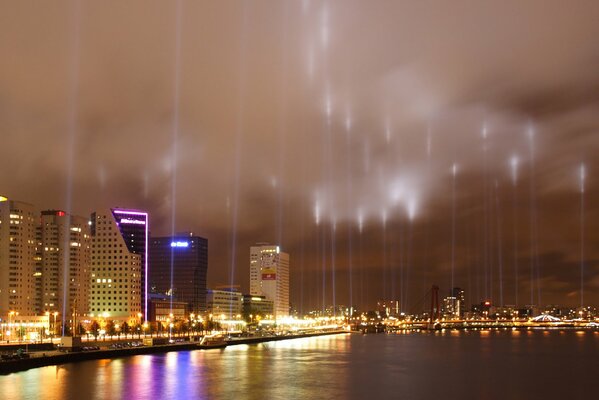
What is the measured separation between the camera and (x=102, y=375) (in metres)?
38.9

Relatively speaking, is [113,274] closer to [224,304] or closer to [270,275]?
[224,304]

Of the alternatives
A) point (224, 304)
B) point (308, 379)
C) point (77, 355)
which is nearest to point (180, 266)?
point (224, 304)

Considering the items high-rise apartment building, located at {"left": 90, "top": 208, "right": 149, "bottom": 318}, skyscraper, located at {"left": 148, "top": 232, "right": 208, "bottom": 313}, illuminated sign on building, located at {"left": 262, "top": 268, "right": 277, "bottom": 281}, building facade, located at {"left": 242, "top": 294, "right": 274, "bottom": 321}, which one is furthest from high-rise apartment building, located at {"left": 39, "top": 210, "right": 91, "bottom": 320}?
illuminated sign on building, located at {"left": 262, "top": 268, "right": 277, "bottom": 281}

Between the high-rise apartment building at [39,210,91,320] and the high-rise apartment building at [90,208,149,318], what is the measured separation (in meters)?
6.48

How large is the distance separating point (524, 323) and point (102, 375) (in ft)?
498

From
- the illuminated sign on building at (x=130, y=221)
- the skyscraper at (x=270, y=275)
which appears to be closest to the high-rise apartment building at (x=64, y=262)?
the illuminated sign on building at (x=130, y=221)

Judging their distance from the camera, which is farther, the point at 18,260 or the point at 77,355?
the point at 18,260

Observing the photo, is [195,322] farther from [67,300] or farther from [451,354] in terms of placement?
[451,354]

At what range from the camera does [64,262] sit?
92.8 m

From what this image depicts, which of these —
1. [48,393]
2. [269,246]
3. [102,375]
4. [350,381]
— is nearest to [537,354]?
[350,381]

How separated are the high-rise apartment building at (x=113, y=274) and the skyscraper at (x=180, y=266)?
49.4 m

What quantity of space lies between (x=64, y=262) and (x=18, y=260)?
25.8 feet

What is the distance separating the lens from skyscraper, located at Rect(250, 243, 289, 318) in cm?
18175

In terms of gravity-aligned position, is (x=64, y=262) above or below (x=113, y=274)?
above
